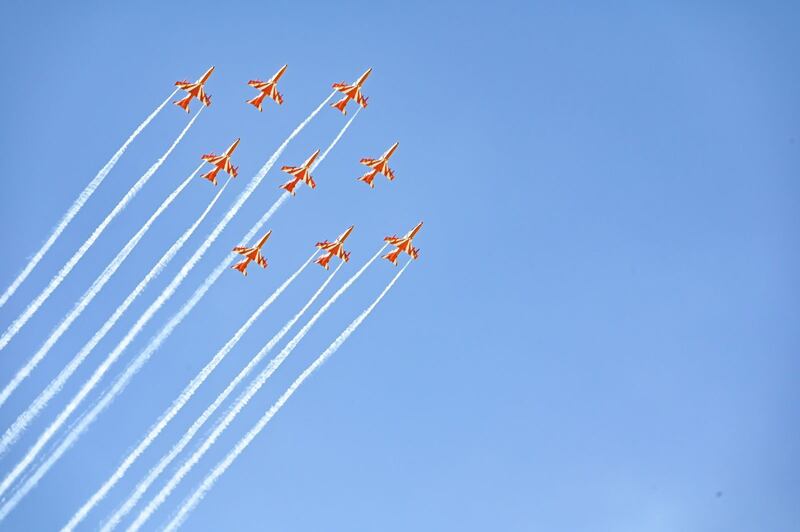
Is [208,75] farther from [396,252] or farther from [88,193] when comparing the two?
[396,252]

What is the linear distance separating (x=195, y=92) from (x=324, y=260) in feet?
41.6

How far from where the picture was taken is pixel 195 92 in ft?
206

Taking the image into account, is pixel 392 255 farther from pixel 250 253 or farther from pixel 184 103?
pixel 184 103

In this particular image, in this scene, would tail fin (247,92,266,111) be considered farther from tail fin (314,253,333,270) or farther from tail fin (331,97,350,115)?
tail fin (314,253,333,270)

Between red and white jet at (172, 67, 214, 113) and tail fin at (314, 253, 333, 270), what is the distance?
38.0ft

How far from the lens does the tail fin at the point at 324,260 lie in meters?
60.6

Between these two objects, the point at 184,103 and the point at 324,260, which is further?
the point at 184,103

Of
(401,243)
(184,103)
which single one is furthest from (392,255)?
(184,103)

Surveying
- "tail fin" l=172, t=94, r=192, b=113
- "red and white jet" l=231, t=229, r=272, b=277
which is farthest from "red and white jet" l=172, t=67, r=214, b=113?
"red and white jet" l=231, t=229, r=272, b=277

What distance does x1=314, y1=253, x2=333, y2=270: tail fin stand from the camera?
60.6 m

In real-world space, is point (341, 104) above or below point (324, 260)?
above

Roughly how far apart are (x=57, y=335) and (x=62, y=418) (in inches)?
169

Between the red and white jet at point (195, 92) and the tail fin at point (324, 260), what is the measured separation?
38.0ft

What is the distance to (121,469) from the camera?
54531 mm
